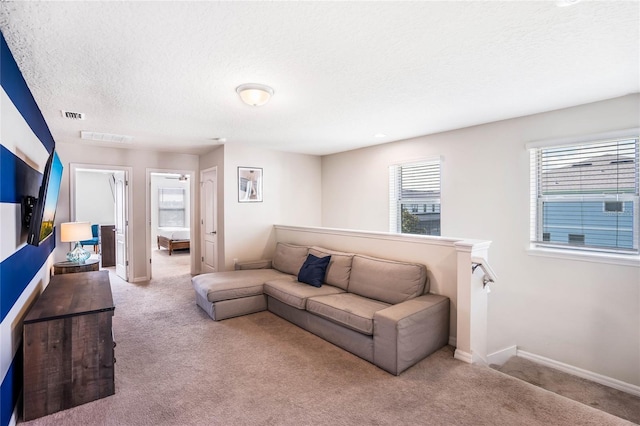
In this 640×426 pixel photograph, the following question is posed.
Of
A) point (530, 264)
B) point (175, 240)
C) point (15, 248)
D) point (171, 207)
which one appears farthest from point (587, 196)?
point (171, 207)

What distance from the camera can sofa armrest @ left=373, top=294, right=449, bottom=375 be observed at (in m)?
2.54

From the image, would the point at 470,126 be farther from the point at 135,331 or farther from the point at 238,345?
the point at 135,331

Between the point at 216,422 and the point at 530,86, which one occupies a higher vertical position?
the point at 530,86

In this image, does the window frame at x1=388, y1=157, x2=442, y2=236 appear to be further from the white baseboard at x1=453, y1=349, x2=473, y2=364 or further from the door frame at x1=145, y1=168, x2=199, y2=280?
the door frame at x1=145, y1=168, x2=199, y2=280

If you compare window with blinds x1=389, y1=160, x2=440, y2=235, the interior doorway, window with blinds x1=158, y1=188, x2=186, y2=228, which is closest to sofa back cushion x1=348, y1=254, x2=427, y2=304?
window with blinds x1=389, y1=160, x2=440, y2=235

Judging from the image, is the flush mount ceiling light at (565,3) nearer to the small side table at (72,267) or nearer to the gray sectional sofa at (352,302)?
the gray sectional sofa at (352,302)

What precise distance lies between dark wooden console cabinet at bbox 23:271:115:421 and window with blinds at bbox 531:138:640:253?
4.32 meters

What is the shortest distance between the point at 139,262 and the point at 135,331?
2662mm

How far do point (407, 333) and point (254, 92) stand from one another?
2.44 metres

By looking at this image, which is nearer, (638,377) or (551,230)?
(638,377)

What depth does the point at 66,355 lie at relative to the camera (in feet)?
7.12

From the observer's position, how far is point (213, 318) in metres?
3.79

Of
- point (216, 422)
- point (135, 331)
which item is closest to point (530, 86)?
point (216, 422)

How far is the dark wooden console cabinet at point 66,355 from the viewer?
207 centimetres
